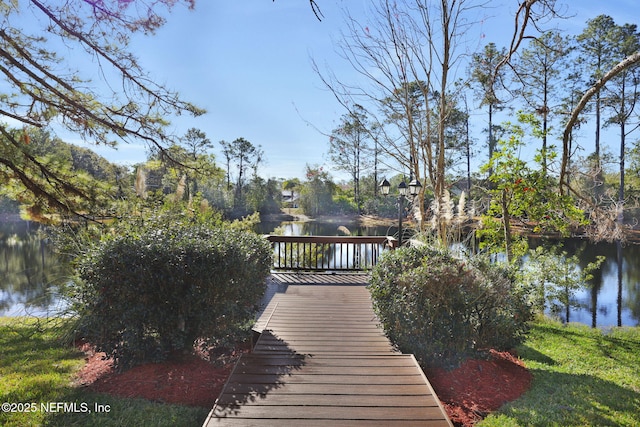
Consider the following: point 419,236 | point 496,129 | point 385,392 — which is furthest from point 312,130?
point 496,129

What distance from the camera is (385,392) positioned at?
266 centimetres

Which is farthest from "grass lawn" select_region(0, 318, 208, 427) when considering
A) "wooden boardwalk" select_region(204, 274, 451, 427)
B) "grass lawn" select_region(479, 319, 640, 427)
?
"grass lawn" select_region(479, 319, 640, 427)

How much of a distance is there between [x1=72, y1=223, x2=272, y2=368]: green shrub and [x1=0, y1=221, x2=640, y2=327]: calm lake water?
4.17 feet

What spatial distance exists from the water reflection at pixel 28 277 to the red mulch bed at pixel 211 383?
3.75 feet

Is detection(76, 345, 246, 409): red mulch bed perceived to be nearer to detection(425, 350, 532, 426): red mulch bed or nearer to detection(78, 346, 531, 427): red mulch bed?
detection(78, 346, 531, 427): red mulch bed

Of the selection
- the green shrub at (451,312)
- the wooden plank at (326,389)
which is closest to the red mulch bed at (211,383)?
the green shrub at (451,312)

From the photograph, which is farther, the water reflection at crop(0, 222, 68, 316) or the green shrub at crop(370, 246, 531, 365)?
the water reflection at crop(0, 222, 68, 316)

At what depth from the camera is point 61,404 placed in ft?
8.91

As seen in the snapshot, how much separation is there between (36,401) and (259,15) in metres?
5.37

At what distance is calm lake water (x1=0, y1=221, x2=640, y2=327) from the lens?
4.62 metres

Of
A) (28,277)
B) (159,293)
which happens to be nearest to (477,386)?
(159,293)

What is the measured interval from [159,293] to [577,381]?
4.01 m

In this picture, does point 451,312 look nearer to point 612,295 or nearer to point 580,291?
point 580,291

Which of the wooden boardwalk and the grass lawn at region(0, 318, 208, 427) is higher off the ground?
the wooden boardwalk
